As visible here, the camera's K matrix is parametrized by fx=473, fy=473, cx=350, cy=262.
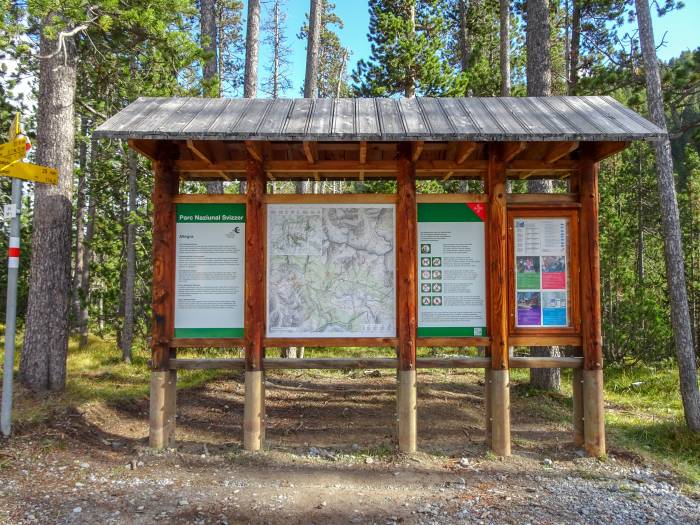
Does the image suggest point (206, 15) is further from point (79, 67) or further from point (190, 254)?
point (190, 254)

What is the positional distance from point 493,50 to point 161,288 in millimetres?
17287

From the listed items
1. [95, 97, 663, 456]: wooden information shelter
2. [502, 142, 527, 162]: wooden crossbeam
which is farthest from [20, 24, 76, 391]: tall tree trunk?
[502, 142, 527, 162]: wooden crossbeam

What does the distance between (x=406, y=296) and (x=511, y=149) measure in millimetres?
2039

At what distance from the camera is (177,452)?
5332 mm

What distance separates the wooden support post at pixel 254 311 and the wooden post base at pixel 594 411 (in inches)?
148

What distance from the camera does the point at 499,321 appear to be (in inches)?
212

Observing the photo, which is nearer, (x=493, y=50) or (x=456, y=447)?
(x=456, y=447)

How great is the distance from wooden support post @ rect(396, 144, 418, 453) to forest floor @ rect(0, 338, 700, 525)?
41 centimetres

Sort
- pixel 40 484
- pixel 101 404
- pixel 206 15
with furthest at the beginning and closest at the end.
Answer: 1. pixel 206 15
2. pixel 101 404
3. pixel 40 484

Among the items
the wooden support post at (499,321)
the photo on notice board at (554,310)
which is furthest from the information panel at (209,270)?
the photo on notice board at (554,310)

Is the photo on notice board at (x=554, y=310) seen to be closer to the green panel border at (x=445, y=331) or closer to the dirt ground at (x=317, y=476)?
the green panel border at (x=445, y=331)

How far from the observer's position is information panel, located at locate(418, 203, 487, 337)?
5480 millimetres

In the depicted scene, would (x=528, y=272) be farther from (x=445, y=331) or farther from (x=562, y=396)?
(x=562, y=396)

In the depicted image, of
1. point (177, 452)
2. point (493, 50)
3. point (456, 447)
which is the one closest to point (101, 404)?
point (177, 452)
